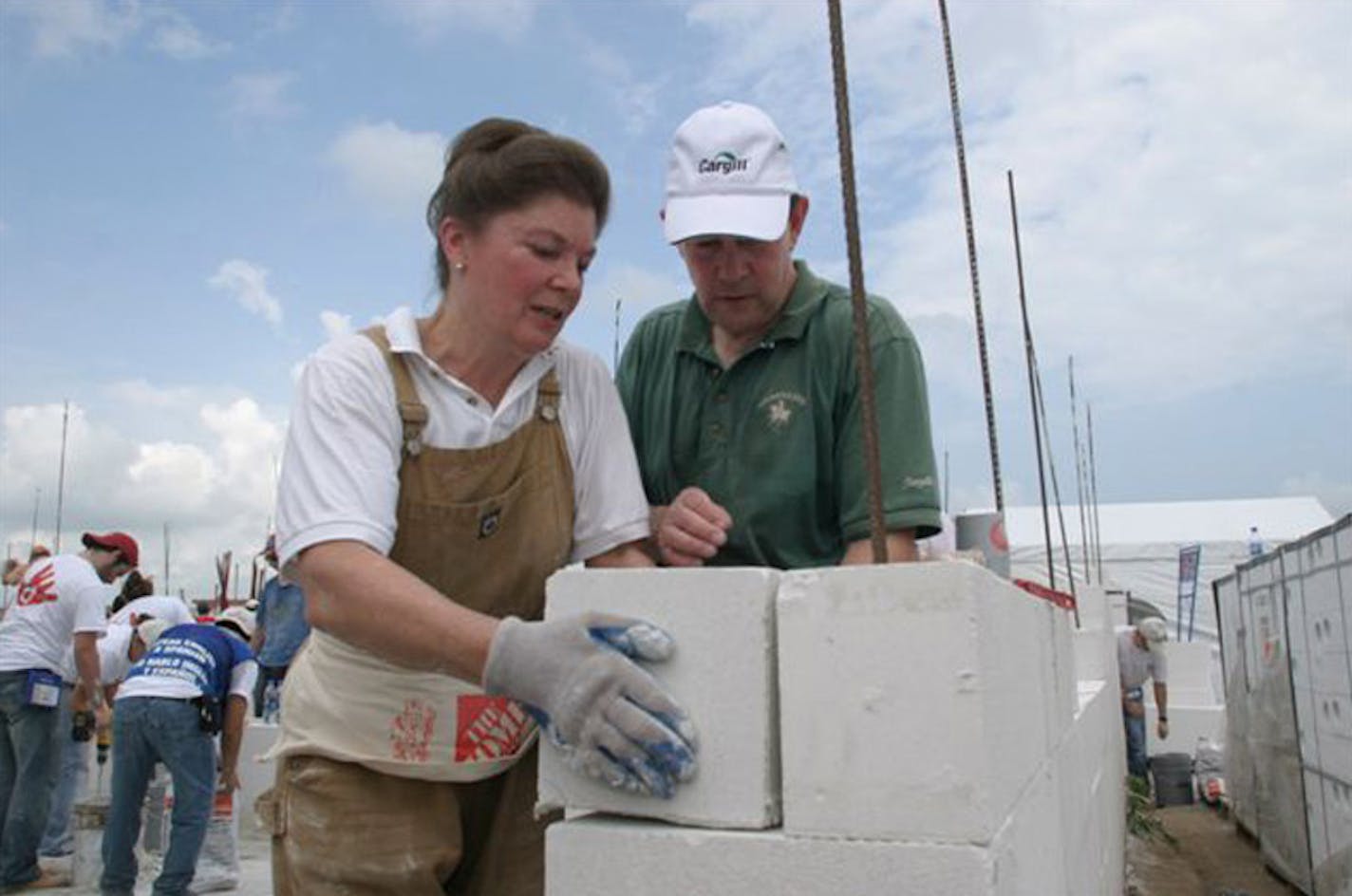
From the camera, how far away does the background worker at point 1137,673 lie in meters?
11.2

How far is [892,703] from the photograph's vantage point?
139 centimetres

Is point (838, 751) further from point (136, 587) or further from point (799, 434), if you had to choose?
point (136, 587)

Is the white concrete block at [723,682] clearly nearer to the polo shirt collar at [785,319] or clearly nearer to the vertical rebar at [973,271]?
the polo shirt collar at [785,319]

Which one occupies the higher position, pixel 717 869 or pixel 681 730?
pixel 681 730

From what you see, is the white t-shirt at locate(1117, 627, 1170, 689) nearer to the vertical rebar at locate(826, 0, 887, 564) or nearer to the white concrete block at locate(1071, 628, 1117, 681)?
the white concrete block at locate(1071, 628, 1117, 681)

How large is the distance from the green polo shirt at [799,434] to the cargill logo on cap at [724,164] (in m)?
0.28

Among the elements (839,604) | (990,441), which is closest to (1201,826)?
(990,441)

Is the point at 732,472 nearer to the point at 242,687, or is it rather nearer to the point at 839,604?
the point at 839,604

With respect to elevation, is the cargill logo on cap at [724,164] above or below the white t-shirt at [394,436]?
above

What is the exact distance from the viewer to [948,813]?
1343 millimetres

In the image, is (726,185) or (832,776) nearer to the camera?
(832,776)

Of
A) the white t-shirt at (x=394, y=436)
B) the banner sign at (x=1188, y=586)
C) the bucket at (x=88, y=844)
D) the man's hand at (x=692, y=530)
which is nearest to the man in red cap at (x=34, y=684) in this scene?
the bucket at (x=88, y=844)

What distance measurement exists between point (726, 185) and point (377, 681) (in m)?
1.14

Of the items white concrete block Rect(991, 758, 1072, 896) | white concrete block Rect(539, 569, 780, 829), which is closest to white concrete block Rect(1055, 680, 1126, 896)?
white concrete block Rect(991, 758, 1072, 896)
